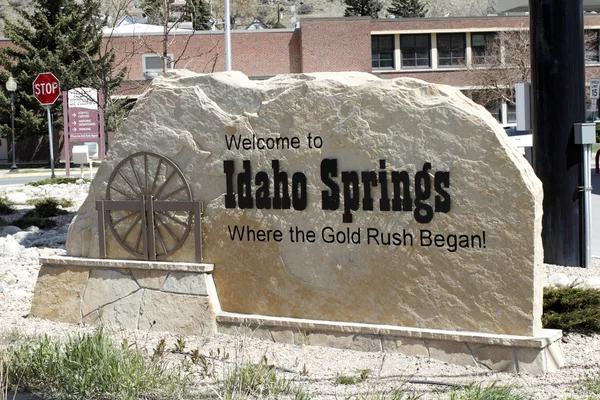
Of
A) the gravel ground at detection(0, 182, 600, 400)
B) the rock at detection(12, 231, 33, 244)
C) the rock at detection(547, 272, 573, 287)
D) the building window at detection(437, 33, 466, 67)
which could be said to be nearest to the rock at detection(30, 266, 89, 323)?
the gravel ground at detection(0, 182, 600, 400)

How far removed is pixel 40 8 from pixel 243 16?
39.2m

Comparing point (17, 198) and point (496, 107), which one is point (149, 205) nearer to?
point (17, 198)

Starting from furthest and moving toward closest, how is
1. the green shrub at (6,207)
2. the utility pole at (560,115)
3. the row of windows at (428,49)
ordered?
1. the row of windows at (428,49)
2. the green shrub at (6,207)
3. the utility pole at (560,115)

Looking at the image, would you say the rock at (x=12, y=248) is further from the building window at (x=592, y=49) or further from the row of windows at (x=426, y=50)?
the building window at (x=592, y=49)

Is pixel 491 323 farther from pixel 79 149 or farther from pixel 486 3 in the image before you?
pixel 486 3

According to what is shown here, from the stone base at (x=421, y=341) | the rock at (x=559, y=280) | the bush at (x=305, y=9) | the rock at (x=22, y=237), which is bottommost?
the stone base at (x=421, y=341)

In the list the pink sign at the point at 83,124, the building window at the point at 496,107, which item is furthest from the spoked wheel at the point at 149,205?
the building window at the point at 496,107

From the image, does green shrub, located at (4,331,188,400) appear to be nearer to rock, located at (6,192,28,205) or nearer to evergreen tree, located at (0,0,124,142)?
rock, located at (6,192,28,205)

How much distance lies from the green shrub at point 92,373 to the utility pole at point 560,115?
5.83 m

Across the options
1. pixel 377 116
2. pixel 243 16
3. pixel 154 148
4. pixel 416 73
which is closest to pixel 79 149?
pixel 154 148

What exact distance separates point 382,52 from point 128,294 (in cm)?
5014

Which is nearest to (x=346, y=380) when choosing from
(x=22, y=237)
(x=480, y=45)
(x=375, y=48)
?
(x=22, y=237)

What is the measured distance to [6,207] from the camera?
18.3 metres

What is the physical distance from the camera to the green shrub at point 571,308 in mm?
7613
